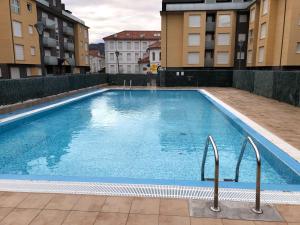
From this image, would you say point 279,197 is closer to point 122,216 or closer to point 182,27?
point 122,216

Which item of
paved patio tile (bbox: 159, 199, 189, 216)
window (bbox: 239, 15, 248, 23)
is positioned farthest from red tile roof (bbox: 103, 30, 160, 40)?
paved patio tile (bbox: 159, 199, 189, 216)

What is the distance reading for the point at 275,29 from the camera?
26375 mm

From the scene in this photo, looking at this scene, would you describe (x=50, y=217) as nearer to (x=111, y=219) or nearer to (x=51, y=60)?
(x=111, y=219)

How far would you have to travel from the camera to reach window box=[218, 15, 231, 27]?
3291 cm

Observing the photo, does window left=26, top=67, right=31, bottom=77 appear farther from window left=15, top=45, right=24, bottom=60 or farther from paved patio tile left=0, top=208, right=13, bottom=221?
paved patio tile left=0, top=208, right=13, bottom=221

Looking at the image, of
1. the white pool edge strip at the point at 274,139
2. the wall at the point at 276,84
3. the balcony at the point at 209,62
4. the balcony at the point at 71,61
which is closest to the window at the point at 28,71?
the balcony at the point at 71,61

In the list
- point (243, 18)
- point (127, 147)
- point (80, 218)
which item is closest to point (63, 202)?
point (80, 218)

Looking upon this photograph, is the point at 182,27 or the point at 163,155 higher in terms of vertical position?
the point at 182,27

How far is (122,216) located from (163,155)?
4.23 m

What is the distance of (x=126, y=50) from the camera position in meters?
72.4

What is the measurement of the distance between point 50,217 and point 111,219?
83cm

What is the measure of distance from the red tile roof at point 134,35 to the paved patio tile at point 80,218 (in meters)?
71.5

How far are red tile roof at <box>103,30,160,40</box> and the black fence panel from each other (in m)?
50.7

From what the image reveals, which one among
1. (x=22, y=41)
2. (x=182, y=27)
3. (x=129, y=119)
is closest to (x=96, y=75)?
(x=22, y=41)
